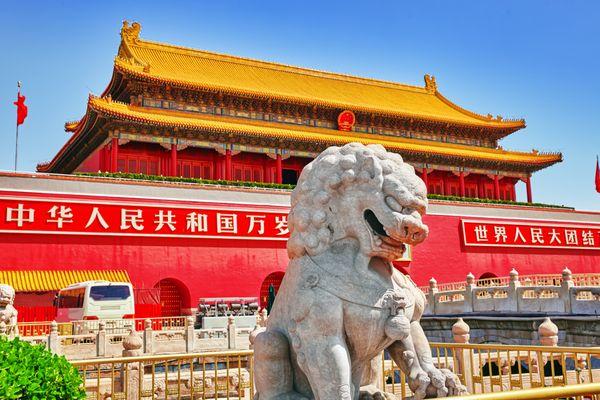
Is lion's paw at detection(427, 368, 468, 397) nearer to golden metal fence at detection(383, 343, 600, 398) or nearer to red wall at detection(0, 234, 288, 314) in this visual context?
golden metal fence at detection(383, 343, 600, 398)

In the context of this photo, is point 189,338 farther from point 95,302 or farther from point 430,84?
point 430,84

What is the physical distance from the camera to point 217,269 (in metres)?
17.6

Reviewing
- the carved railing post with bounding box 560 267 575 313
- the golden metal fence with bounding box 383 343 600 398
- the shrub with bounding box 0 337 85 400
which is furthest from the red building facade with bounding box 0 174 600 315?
the shrub with bounding box 0 337 85 400

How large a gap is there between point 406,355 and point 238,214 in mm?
15293

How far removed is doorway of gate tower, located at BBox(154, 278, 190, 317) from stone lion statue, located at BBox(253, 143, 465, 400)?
1460 centimetres

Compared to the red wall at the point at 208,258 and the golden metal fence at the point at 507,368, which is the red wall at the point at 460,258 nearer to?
the red wall at the point at 208,258

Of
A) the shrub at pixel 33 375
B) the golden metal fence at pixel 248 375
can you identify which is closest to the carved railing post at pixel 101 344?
the golden metal fence at pixel 248 375

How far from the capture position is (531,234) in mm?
22875

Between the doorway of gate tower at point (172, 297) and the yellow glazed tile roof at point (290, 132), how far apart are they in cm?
528

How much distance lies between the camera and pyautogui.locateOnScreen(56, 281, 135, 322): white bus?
1373cm

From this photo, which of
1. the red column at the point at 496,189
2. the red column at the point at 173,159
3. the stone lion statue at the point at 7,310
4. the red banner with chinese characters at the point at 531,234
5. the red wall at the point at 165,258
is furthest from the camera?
the red column at the point at 496,189

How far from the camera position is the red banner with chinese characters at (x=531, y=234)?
867 inches

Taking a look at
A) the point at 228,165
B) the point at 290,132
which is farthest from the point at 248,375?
the point at 290,132

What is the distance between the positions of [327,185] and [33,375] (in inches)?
77.0
